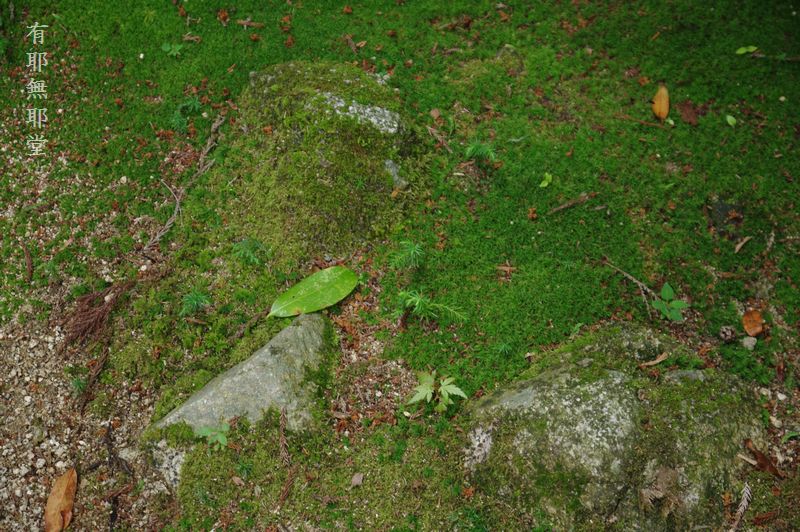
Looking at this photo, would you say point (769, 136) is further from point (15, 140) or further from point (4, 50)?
point (4, 50)

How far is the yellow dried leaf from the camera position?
5578mm

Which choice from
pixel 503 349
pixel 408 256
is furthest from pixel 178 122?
pixel 503 349

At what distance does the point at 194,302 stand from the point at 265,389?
1046mm

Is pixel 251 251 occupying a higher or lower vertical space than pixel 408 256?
lower

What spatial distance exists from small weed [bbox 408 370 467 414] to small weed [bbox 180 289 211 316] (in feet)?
6.53

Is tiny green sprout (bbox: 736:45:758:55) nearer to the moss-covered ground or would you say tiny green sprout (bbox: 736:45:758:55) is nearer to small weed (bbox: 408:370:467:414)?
the moss-covered ground

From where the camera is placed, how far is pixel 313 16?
19.7 feet

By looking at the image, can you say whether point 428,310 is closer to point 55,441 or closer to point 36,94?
point 55,441

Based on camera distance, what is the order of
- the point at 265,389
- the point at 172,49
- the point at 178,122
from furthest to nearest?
the point at 172,49 → the point at 178,122 → the point at 265,389

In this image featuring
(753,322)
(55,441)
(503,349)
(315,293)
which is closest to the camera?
(55,441)

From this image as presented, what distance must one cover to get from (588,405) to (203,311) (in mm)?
3314

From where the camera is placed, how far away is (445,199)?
512 centimetres

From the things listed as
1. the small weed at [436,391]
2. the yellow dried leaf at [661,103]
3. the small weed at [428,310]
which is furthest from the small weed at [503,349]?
the yellow dried leaf at [661,103]

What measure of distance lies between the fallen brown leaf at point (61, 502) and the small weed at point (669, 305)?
5017mm
